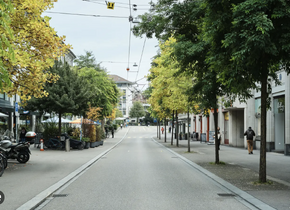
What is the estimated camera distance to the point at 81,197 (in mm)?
7844

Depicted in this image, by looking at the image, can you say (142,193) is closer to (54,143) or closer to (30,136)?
(54,143)

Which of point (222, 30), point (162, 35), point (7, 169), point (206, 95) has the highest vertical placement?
point (162, 35)

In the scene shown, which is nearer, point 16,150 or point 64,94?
point 16,150

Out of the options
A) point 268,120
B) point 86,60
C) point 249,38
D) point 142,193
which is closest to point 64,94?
point 268,120

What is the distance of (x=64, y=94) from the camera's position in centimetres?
2397

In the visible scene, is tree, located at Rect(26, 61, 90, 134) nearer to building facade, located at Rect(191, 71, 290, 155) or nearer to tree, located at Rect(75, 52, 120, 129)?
tree, located at Rect(75, 52, 120, 129)

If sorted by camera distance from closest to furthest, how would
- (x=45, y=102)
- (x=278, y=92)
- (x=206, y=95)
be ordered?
(x=206, y=95), (x=278, y=92), (x=45, y=102)

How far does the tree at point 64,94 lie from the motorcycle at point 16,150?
29.1ft

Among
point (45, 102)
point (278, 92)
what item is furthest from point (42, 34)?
point (278, 92)

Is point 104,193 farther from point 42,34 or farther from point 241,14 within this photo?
point 42,34

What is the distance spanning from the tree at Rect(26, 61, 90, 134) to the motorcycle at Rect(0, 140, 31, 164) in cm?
886

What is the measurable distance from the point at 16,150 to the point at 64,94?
9532 millimetres

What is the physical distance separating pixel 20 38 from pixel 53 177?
491cm

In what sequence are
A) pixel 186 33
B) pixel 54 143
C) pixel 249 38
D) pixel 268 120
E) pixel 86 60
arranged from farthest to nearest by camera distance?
pixel 86 60, pixel 54 143, pixel 268 120, pixel 186 33, pixel 249 38
